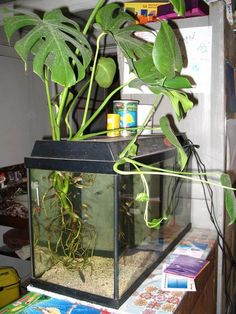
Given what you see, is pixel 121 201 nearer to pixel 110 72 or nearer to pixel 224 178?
pixel 224 178

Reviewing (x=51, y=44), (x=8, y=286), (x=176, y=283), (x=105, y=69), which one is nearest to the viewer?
(x=51, y=44)

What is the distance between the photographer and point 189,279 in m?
0.89

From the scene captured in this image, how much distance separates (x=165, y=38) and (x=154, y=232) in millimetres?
644

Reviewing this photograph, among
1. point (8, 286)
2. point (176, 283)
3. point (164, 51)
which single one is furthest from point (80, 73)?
point (8, 286)

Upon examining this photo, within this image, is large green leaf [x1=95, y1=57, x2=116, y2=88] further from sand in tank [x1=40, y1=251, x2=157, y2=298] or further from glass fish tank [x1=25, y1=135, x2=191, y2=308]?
sand in tank [x1=40, y1=251, x2=157, y2=298]

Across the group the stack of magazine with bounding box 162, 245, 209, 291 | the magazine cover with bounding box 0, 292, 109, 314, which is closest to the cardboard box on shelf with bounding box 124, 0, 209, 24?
the stack of magazine with bounding box 162, 245, 209, 291

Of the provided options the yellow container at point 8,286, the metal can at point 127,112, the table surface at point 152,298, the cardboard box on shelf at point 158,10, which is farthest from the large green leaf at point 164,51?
the yellow container at point 8,286

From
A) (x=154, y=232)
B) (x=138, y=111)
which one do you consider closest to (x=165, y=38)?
(x=138, y=111)

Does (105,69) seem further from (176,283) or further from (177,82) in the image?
(176,283)

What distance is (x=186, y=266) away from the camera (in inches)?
37.7

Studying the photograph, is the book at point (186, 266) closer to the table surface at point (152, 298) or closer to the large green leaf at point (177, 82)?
the table surface at point (152, 298)

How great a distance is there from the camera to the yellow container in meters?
2.02

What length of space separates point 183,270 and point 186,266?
0.03m

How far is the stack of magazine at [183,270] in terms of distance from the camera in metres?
0.87
